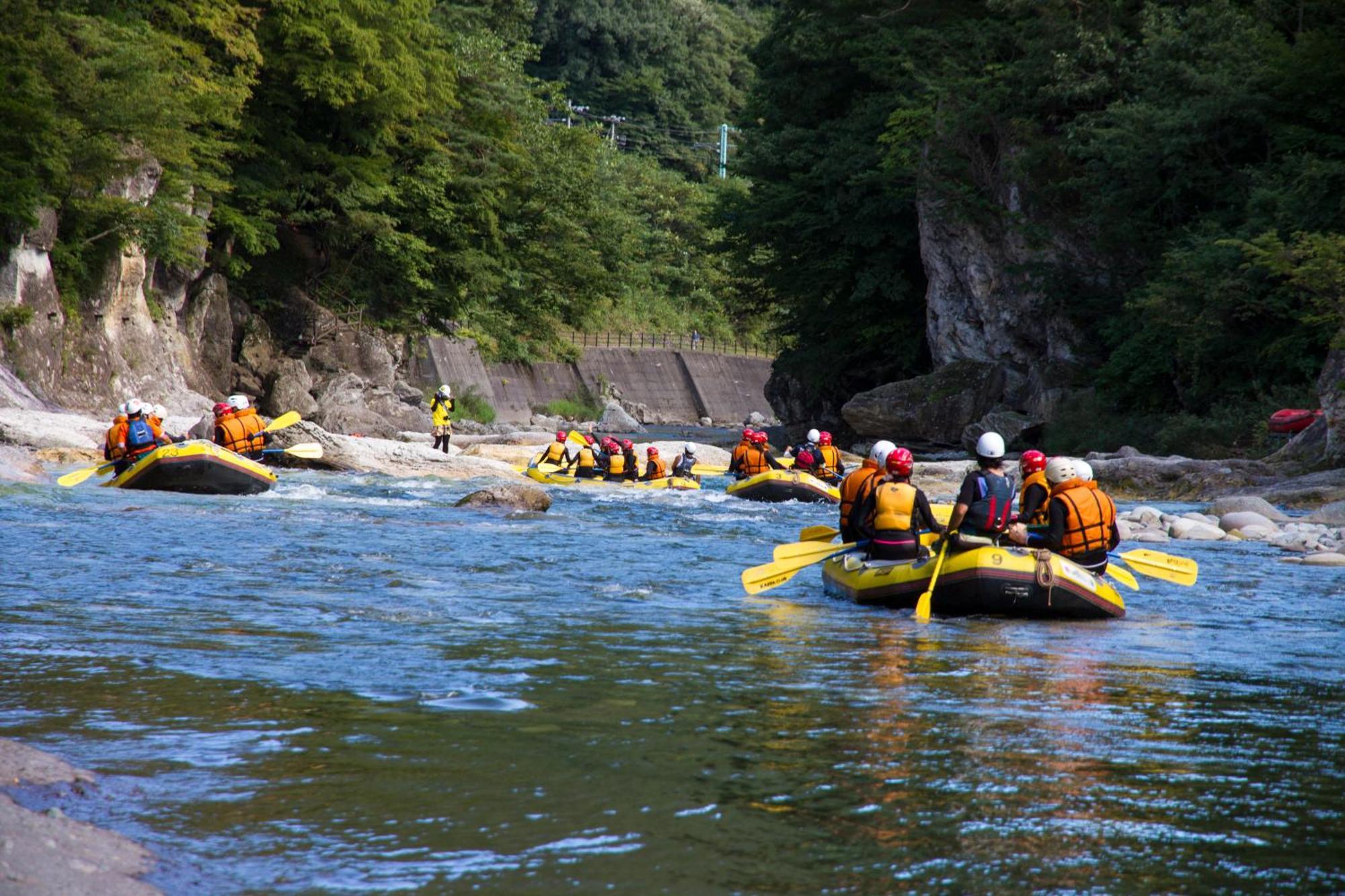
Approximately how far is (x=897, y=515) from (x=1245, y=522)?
7.54 m

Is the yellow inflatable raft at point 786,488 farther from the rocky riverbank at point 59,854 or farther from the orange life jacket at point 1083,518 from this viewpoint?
the rocky riverbank at point 59,854

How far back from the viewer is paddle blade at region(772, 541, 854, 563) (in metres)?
11.1

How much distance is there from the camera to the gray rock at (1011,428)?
29.4m

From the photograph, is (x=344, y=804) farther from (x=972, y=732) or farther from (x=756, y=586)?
(x=756, y=586)

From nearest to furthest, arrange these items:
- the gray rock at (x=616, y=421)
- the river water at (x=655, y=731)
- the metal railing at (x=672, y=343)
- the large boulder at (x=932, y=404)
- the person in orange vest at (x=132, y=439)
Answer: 1. the river water at (x=655, y=731)
2. the person in orange vest at (x=132, y=439)
3. the large boulder at (x=932, y=404)
4. the gray rock at (x=616, y=421)
5. the metal railing at (x=672, y=343)

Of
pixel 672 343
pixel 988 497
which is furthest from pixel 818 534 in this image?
pixel 672 343

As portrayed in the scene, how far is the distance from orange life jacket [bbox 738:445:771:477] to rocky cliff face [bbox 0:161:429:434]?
12852 millimetres

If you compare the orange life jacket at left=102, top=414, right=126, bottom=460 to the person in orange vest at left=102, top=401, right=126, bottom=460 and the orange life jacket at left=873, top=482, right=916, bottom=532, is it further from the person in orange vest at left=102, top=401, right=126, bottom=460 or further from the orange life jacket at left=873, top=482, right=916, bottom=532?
the orange life jacket at left=873, top=482, right=916, bottom=532

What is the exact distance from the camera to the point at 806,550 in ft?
36.8

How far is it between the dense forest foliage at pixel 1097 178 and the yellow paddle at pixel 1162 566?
10.2 meters

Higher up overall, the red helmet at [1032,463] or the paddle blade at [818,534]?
the red helmet at [1032,463]

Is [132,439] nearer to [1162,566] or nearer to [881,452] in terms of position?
[881,452]

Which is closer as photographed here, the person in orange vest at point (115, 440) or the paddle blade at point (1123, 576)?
the paddle blade at point (1123, 576)

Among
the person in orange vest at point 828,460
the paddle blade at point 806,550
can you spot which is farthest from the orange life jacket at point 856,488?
the person in orange vest at point 828,460
